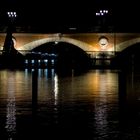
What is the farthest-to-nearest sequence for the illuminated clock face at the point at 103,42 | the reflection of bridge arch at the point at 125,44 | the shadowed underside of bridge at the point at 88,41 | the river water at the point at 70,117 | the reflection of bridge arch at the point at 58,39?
the reflection of bridge arch at the point at 58,39 → the reflection of bridge arch at the point at 125,44 → the shadowed underside of bridge at the point at 88,41 → the illuminated clock face at the point at 103,42 → the river water at the point at 70,117

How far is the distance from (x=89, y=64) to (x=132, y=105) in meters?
47.2

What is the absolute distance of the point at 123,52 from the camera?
84.6 m

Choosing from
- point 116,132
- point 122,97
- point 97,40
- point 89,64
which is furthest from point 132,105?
point 97,40

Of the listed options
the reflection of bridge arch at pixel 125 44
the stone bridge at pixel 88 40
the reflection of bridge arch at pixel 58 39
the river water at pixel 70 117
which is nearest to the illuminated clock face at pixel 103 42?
the stone bridge at pixel 88 40

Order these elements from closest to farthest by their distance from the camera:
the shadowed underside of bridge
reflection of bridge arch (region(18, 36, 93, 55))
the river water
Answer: the river water → the shadowed underside of bridge → reflection of bridge arch (region(18, 36, 93, 55))

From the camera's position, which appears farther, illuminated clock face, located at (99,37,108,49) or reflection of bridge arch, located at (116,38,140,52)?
reflection of bridge arch, located at (116,38,140,52)
